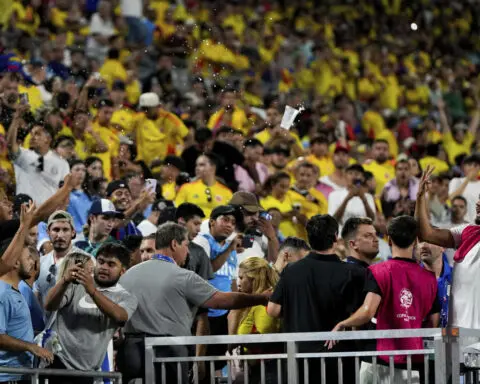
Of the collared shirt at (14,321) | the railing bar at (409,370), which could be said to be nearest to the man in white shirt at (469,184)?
the railing bar at (409,370)

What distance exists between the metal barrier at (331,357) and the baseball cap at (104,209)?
2.47 meters

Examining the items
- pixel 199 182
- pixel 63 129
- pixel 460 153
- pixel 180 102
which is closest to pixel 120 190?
pixel 199 182

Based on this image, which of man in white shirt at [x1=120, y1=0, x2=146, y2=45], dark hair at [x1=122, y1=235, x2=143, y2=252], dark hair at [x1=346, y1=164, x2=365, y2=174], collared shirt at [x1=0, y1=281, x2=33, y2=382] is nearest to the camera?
collared shirt at [x1=0, y1=281, x2=33, y2=382]

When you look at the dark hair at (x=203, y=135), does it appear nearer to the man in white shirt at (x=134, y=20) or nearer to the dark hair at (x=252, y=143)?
the dark hair at (x=252, y=143)

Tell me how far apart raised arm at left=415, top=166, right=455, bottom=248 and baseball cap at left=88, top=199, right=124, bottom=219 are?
3.49 m

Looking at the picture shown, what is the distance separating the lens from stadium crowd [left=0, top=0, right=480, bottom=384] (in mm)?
9258

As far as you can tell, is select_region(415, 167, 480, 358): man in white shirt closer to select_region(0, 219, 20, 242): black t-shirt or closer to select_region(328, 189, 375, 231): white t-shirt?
select_region(0, 219, 20, 242): black t-shirt

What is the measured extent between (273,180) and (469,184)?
3414mm

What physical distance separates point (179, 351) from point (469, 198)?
825 cm

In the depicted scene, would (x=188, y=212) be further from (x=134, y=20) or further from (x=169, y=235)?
(x=134, y=20)

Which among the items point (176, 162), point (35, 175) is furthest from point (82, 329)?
point (176, 162)

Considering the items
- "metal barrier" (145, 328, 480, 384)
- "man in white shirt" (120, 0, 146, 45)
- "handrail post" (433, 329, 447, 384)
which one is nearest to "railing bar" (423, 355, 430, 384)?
"metal barrier" (145, 328, 480, 384)

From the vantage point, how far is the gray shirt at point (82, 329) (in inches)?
364

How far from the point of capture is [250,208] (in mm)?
12055
